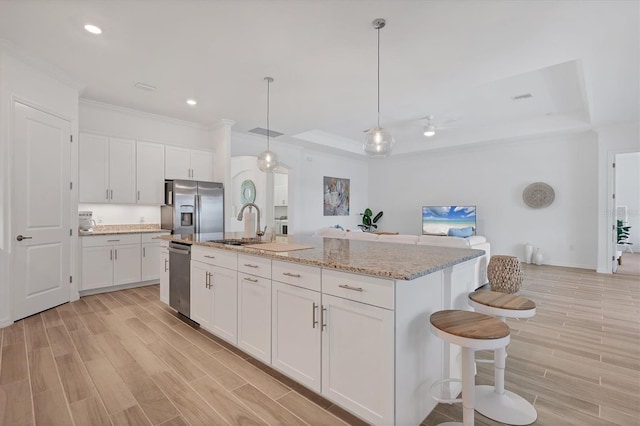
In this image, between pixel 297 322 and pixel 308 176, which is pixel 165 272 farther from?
pixel 308 176

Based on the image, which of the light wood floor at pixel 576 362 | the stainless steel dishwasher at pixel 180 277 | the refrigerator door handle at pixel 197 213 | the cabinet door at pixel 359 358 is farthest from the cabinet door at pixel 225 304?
the refrigerator door handle at pixel 197 213

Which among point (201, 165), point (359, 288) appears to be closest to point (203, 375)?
point (359, 288)

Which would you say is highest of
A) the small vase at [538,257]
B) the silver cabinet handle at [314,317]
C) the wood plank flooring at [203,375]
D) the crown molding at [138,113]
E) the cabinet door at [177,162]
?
the crown molding at [138,113]

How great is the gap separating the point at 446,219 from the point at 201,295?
649 cm

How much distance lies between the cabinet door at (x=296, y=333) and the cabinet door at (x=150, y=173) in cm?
387

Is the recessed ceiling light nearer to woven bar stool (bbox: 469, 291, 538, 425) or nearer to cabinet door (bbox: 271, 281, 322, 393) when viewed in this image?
cabinet door (bbox: 271, 281, 322, 393)

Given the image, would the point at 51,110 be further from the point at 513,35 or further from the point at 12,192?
the point at 513,35

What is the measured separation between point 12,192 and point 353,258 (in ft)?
12.6

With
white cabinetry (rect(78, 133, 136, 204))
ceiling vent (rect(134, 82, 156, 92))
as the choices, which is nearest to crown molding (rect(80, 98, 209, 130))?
white cabinetry (rect(78, 133, 136, 204))

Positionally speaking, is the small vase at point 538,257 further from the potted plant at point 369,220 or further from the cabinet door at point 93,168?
the cabinet door at point 93,168

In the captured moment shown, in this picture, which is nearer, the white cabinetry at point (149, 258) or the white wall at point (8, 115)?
the white wall at point (8, 115)

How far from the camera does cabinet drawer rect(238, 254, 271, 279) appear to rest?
7.46 ft

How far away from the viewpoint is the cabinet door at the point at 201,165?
5562mm

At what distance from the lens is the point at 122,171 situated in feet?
15.6
